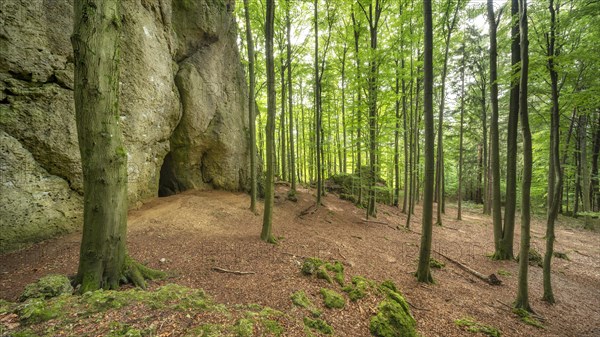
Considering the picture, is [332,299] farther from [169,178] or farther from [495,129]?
[169,178]

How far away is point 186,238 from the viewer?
253 inches

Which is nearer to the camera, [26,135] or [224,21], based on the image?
[26,135]

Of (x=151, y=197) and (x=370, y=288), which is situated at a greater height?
(x=151, y=197)

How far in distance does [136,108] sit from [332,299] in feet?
28.0

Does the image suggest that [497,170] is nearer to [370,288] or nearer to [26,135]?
[370,288]

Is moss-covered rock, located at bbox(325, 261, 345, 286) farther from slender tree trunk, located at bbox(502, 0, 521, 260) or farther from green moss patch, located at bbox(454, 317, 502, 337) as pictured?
slender tree trunk, located at bbox(502, 0, 521, 260)

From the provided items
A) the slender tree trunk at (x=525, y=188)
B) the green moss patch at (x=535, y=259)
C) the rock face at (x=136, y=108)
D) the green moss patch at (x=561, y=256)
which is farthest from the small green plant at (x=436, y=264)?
the rock face at (x=136, y=108)

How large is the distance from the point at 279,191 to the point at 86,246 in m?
11.3

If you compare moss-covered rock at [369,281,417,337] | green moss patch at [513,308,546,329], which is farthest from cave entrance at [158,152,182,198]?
green moss patch at [513,308,546,329]

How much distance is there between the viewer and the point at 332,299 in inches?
174

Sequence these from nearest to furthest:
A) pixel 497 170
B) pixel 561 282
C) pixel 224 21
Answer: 1. pixel 561 282
2. pixel 497 170
3. pixel 224 21

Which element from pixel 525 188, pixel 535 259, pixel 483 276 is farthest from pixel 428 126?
pixel 535 259

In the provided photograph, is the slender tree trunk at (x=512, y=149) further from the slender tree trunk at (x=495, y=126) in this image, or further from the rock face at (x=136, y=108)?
the rock face at (x=136, y=108)

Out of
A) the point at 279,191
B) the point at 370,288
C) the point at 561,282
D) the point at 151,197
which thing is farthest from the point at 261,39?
the point at 561,282
